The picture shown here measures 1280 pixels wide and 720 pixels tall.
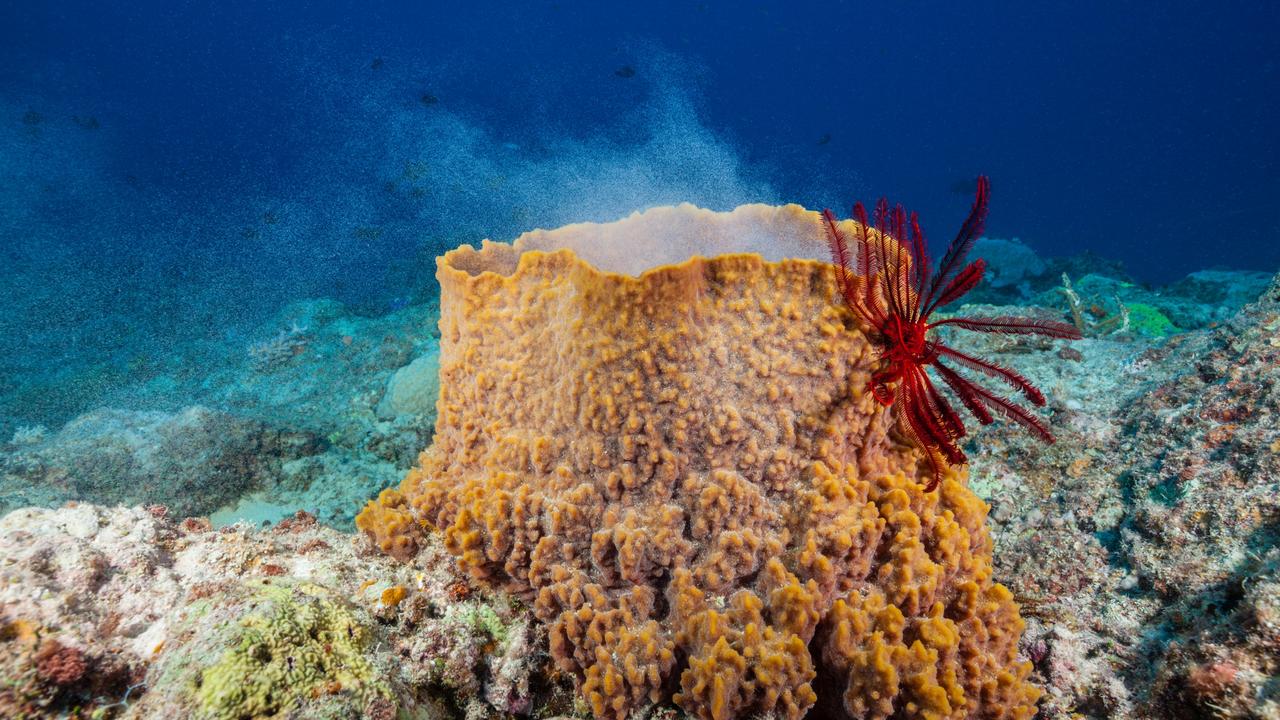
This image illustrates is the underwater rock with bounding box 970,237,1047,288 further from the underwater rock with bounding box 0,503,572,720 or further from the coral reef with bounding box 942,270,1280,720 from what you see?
the underwater rock with bounding box 0,503,572,720

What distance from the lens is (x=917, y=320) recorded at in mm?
2311

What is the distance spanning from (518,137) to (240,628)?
36692 millimetres

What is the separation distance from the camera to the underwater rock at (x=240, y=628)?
154 cm

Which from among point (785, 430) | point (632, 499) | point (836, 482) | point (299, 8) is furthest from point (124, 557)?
point (299, 8)

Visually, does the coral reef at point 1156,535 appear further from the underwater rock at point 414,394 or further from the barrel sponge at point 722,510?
the underwater rock at point 414,394

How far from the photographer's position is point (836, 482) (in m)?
2.24

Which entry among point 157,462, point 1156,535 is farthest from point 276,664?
point 157,462

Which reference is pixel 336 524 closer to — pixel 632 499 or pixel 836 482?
pixel 632 499

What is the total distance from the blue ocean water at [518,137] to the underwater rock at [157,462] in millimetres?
4031

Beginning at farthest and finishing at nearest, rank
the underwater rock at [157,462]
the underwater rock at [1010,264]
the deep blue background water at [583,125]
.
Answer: the deep blue background water at [583,125]
the underwater rock at [1010,264]
the underwater rock at [157,462]

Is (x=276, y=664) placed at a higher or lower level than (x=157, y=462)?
lower

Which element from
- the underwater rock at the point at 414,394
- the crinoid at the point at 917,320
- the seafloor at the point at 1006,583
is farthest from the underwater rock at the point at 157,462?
the crinoid at the point at 917,320

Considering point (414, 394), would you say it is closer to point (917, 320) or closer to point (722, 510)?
point (722, 510)

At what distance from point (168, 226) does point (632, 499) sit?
2744cm
